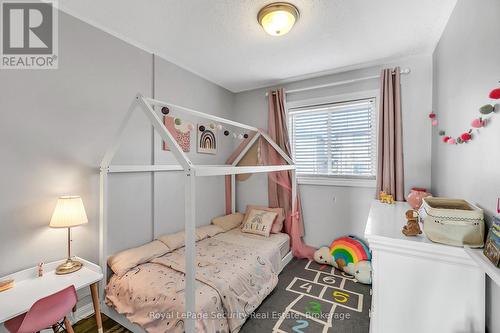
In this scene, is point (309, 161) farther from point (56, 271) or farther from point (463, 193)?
point (56, 271)

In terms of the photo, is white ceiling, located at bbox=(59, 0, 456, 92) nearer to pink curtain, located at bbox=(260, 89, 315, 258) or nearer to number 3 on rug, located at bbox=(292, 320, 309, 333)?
pink curtain, located at bbox=(260, 89, 315, 258)

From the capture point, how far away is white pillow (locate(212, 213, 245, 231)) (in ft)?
10.5

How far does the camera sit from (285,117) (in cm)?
327

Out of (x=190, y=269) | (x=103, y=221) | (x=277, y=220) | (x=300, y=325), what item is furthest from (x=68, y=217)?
(x=277, y=220)

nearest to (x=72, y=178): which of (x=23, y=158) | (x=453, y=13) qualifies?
(x=23, y=158)

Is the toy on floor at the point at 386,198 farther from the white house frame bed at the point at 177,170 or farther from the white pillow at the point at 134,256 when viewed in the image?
the white pillow at the point at 134,256

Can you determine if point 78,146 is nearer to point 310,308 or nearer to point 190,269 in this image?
point 190,269

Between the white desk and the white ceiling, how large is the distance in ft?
6.83

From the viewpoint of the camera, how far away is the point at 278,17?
67.1 inches

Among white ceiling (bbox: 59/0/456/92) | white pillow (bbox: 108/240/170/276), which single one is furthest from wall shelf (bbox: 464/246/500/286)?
white pillow (bbox: 108/240/170/276)

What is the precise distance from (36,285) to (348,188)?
3.17m

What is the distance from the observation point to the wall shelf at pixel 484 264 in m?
0.77

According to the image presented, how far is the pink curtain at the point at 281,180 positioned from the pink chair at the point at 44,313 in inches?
98.1

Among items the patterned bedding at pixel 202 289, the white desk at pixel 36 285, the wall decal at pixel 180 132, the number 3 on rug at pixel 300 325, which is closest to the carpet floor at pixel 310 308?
the number 3 on rug at pixel 300 325
